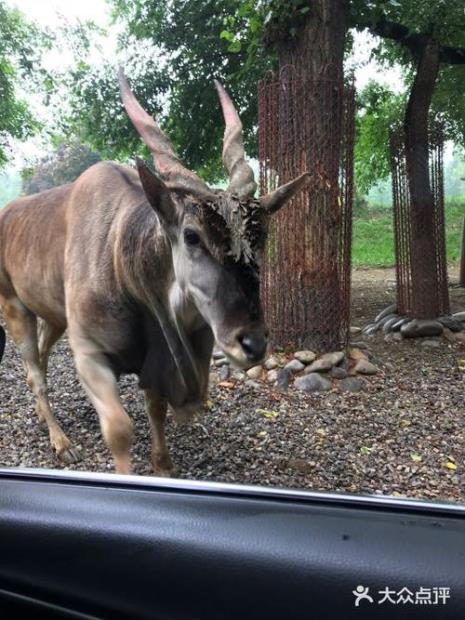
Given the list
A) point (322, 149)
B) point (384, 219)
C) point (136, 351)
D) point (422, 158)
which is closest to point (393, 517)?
point (136, 351)

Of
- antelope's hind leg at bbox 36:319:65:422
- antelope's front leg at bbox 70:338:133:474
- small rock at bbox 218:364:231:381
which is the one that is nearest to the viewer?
antelope's front leg at bbox 70:338:133:474

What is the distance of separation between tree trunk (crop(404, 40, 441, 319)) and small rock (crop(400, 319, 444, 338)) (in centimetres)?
38

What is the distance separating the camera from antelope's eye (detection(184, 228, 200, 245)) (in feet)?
8.05

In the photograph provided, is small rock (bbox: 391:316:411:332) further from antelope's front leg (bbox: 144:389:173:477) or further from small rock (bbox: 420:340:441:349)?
antelope's front leg (bbox: 144:389:173:477)

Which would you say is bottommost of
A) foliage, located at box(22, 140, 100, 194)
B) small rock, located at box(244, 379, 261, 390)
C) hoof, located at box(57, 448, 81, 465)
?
hoof, located at box(57, 448, 81, 465)

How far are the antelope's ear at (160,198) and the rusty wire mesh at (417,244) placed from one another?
4.32 m

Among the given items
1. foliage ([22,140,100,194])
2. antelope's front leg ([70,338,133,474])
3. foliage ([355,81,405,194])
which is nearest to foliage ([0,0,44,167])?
foliage ([22,140,100,194])

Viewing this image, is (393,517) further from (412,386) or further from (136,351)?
(412,386)

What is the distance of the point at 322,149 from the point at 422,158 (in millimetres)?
2077

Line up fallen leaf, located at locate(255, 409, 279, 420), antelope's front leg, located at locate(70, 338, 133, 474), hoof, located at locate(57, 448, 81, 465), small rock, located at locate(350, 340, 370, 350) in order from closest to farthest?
antelope's front leg, located at locate(70, 338, 133, 474)
hoof, located at locate(57, 448, 81, 465)
fallen leaf, located at locate(255, 409, 279, 420)
small rock, located at locate(350, 340, 370, 350)

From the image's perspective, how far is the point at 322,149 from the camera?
4871 millimetres

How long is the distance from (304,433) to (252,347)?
1.38m

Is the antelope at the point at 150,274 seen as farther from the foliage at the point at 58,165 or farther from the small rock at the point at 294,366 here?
the foliage at the point at 58,165

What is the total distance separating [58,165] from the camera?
9.54m
